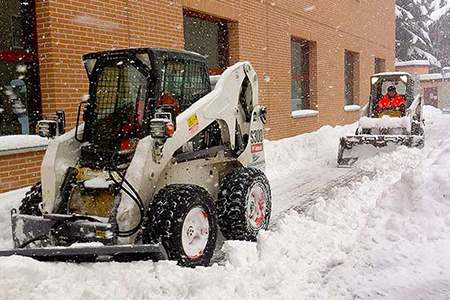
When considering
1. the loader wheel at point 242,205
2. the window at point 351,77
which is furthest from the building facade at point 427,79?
the loader wheel at point 242,205

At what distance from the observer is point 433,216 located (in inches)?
178

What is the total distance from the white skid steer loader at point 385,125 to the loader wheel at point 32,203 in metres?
7.30

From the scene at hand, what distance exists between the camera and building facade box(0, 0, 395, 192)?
672 cm

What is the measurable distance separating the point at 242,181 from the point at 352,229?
1408mm

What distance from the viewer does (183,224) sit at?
3.90 meters

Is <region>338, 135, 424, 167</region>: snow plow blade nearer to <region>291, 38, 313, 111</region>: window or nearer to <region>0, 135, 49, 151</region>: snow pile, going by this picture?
<region>291, 38, 313, 111</region>: window

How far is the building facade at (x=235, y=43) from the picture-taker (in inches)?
265

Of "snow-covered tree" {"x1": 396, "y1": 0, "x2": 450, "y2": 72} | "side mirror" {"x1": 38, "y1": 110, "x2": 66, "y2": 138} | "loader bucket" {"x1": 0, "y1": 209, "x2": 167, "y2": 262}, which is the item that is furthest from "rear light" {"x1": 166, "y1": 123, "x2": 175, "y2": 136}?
"snow-covered tree" {"x1": 396, "y1": 0, "x2": 450, "y2": 72}

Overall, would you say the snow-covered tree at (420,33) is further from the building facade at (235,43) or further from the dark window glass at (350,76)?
the dark window glass at (350,76)

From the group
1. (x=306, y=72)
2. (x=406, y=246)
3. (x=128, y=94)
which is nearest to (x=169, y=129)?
(x=128, y=94)

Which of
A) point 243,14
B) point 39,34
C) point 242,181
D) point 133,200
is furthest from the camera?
point 243,14

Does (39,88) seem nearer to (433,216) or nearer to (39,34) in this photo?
(39,34)

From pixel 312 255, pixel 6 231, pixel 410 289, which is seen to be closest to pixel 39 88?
pixel 6 231

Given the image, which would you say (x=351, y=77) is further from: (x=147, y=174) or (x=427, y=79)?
(x=427, y=79)
